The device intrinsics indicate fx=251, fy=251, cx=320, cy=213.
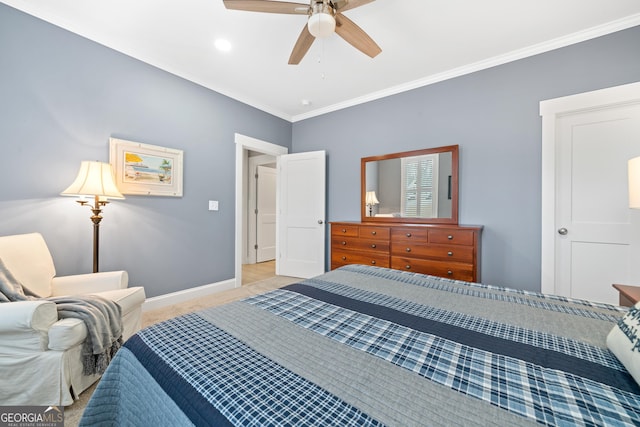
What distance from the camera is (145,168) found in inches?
102

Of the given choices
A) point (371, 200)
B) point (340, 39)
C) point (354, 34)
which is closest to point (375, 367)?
point (354, 34)

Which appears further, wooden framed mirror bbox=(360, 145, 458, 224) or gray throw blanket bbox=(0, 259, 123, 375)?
wooden framed mirror bbox=(360, 145, 458, 224)

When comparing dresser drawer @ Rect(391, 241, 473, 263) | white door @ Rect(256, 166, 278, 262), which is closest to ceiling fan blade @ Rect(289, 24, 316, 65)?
dresser drawer @ Rect(391, 241, 473, 263)

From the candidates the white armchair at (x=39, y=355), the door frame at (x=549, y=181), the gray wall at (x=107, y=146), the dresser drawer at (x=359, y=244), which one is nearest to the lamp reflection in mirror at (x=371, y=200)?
the dresser drawer at (x=359, y=244)

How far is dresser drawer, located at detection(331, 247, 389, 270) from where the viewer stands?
294 cm

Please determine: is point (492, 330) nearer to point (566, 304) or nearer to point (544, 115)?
point (566, 304)

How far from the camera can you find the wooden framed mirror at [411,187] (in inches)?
113

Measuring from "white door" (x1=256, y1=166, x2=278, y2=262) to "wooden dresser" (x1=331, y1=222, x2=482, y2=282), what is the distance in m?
2.54

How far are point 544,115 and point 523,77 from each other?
45 centimetres

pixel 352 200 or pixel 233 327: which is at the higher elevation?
pixel 352 200

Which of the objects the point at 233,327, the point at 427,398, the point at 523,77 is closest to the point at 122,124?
the point at 233,327

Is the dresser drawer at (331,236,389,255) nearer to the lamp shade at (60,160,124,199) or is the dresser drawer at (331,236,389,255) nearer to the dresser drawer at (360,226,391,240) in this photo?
the dresser drawer at (360,226,391,240)

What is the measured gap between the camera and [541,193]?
94.0 inches

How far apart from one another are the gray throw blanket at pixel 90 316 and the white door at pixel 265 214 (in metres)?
3.84
